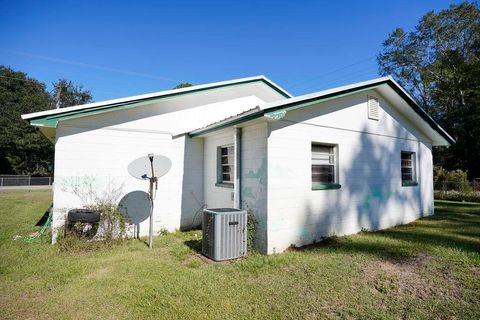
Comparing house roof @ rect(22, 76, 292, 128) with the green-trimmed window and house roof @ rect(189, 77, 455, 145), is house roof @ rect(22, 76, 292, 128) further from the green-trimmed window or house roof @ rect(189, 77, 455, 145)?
the green-trimmed window

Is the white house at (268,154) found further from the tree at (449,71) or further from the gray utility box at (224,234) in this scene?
the tree at (449,71)

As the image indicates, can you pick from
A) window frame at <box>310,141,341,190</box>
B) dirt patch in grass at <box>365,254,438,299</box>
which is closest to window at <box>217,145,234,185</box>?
window frame at <box>310,141,341,190</box>

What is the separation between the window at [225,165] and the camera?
322 inches

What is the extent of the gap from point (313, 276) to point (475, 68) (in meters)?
24.1

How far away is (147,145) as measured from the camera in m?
8.20

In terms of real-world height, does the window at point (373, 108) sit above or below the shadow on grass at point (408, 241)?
above

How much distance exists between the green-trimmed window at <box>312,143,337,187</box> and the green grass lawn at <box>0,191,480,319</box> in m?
1.60

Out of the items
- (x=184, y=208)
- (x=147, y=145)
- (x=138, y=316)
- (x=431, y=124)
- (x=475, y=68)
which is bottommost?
(x=138, y=316)

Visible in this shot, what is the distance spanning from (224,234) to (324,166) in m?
3.43

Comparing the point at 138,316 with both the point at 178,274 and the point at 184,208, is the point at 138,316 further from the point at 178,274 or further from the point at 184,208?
the point at 184,208

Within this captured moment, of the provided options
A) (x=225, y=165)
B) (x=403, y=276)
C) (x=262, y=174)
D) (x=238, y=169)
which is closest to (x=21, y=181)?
(x=225, y=165)

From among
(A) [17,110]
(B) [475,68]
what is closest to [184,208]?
(B) [475,68]

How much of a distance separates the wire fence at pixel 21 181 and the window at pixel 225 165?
30323mm

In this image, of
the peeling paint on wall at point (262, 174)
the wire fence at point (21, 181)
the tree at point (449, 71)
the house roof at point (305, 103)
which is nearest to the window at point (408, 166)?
the house roof at point (305, 103)
